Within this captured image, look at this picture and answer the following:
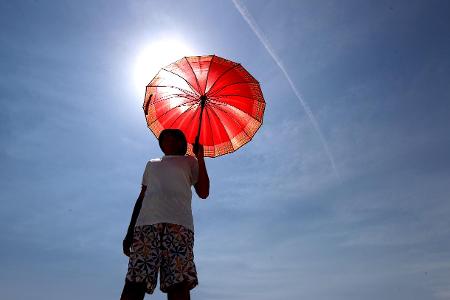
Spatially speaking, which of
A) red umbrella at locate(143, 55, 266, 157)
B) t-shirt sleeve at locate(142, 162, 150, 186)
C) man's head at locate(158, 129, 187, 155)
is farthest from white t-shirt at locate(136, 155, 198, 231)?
red umbrella at locate(143, 55, 266, 157)

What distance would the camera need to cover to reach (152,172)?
→ 5383 mm

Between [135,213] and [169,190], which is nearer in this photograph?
[169,190]

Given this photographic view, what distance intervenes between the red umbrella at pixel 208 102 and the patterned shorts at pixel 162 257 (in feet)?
7.51

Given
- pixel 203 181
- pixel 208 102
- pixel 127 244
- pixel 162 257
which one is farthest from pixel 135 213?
pixel 208 102

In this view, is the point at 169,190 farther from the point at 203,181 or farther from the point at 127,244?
the point at 127,244

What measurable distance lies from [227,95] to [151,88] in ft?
4.65

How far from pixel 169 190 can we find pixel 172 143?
79 cm

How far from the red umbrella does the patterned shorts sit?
2.29m

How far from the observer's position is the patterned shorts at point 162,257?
4699 millimetres

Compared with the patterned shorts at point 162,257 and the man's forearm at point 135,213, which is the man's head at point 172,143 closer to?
the man's forearm at point 135,213

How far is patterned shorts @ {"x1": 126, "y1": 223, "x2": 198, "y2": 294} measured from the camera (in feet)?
15.4

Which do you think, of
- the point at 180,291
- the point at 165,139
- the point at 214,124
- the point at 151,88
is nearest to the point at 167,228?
the point at 180,291

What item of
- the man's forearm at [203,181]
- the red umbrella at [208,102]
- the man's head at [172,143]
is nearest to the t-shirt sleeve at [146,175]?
the man's head at [172,143]

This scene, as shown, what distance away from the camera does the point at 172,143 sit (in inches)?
222
